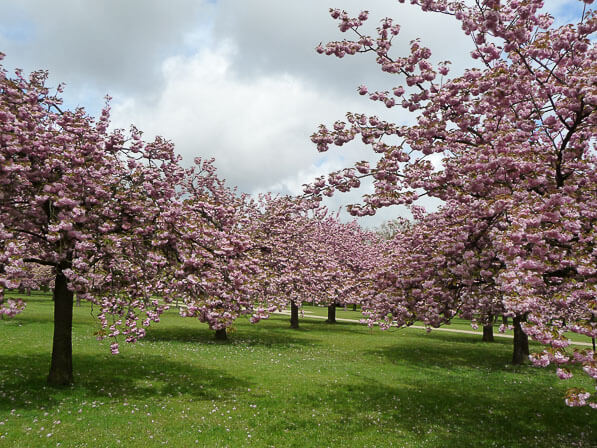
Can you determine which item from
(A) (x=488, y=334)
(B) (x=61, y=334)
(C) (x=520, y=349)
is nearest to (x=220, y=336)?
(B) (x=61, y=334)

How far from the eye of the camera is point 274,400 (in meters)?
12.8

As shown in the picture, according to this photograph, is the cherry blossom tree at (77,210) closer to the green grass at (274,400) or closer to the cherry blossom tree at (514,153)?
the green grass at (274,400)

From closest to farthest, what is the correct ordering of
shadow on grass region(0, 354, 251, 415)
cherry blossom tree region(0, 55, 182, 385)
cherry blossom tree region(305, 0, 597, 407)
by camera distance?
1. cherry blossom tree region(305, 0, 597, 407)
2. cherry blossom tree region(0, 55, 182, 385)
3. shadow on grass region(0, 354, 251, 415)

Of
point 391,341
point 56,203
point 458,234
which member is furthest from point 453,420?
point 391,341

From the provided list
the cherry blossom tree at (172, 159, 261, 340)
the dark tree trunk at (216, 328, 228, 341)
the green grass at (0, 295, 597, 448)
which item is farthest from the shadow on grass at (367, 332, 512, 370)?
the cherry blossom tree at (172, 159, 261, 340)

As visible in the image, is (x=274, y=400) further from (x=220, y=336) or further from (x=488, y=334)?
(x=488, y=334)

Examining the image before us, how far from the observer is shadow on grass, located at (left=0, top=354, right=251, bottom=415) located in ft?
39.9

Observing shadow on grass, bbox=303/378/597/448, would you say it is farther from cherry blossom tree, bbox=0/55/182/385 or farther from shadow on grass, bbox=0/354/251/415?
cherry blossom tree, bbox=0/55/182/385

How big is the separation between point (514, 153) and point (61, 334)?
550 inches

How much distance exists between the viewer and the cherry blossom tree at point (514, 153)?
24.1 feet

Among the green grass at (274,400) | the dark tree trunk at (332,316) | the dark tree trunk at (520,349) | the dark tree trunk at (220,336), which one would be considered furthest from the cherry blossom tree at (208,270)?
the dark tree trunk at (332,316)

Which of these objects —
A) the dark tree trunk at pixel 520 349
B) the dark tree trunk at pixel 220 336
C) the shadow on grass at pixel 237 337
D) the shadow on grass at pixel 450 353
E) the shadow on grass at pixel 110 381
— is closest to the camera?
the shadow on grass at pixel 110 381

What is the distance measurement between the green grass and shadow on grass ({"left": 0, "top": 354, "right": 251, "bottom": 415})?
0.04m

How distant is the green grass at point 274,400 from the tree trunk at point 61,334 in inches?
18.7
